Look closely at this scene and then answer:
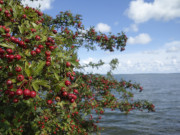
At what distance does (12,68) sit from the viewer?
2.54 m

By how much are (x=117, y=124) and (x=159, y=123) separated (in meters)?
5.43

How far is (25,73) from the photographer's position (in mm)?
2338

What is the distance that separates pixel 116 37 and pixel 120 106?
406 cm

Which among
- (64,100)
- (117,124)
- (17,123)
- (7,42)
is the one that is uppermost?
(7,42)

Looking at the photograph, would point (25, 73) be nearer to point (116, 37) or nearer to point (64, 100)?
point (64, 100)

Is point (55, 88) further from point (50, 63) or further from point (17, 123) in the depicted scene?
point (17, 123)

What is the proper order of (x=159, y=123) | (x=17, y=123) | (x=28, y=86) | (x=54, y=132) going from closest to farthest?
(x=28, y=86), (x=17, y=123), (x=54, y=132), (x=159, y=123)

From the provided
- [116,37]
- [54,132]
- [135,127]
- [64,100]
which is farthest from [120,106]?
[135,127]

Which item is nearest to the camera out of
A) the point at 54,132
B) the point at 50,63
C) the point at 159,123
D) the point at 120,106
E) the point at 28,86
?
the point at 28,86

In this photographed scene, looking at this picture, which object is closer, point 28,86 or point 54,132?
point 28,86

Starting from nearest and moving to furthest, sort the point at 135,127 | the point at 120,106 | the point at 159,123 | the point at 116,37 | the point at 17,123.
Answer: the point at 17,123 → the point at 116,37 → the point at 120,106 → the point at 135,127 → the point at 159,123

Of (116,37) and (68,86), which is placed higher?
(116,37)

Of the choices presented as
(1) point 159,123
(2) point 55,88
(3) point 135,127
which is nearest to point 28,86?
(2) point 55,88

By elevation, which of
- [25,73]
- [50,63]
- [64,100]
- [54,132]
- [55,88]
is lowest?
[54,132]
